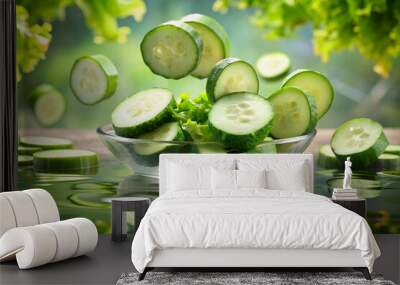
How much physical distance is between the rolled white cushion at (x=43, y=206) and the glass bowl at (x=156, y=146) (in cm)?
110

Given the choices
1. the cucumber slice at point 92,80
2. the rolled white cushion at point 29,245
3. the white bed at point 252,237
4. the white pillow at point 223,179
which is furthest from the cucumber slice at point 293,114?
the rolled white cushion at point 29,245

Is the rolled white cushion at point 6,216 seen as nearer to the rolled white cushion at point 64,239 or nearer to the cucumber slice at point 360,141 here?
the rolled white cushion at point 64,239

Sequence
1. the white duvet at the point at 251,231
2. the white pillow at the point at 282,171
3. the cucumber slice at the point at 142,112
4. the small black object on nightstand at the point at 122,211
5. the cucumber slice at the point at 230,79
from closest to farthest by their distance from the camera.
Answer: the white duvet at the point at 251,231
the white pillow at the point at 282,171
the small black object on nightstand at the point at 122,211
the cucumber slice at the point at 142,112
the cucumber slice at the point at 230,79

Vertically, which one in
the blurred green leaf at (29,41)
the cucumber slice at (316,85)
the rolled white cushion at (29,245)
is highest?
the blurred green leaf at (29,41)

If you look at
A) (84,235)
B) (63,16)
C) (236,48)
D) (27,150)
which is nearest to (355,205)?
(236,48)

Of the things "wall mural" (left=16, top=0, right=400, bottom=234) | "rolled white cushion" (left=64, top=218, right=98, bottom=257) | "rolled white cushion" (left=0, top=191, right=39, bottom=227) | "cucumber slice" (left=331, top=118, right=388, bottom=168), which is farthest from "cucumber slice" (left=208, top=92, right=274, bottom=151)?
"rolled white cushion" (left=0, top=191, right=39, bottom=227)

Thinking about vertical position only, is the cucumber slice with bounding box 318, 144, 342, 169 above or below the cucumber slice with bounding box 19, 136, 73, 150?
below

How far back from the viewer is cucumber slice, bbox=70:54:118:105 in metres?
7.36

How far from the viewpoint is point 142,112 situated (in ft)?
23.2

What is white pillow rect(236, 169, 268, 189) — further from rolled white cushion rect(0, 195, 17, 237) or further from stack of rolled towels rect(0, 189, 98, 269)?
rolled white cushion rect(0, 195, 17, 237)

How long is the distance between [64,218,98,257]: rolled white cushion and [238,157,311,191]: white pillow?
150 centimetres

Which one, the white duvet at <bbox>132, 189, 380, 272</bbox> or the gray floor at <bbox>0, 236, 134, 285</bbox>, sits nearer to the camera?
the white duvet at <bbox>132, 189, 380, 272</bbox>

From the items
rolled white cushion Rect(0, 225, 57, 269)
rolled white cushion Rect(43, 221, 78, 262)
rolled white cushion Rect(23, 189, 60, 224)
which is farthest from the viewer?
rolled white cushion Rect(23, 189, 60, 224)

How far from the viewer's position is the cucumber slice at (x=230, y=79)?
7.07 meters
